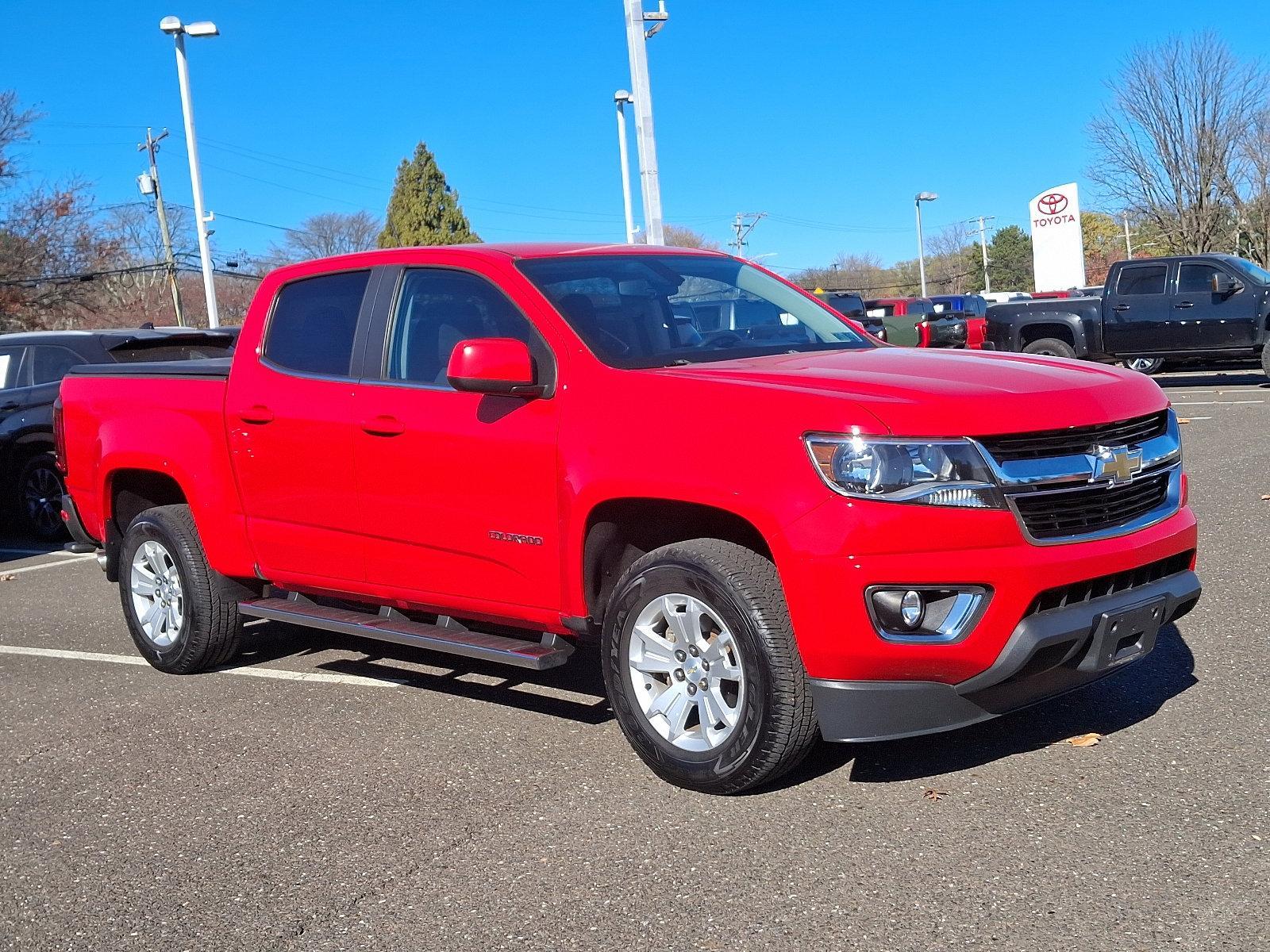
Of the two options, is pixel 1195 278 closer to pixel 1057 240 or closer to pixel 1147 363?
pixel 1147 363

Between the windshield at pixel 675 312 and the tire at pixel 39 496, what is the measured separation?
816cm

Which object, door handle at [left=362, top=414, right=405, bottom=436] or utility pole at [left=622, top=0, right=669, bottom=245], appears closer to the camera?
door handle at [left=362, top=414, right=405, bottom=436]

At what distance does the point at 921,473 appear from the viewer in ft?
12.5

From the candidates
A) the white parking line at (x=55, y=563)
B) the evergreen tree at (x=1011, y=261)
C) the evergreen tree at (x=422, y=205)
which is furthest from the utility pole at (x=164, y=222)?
the evergreen tree at (x=1011, y=261)

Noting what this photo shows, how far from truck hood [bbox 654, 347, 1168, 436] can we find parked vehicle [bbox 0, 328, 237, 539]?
327 inches

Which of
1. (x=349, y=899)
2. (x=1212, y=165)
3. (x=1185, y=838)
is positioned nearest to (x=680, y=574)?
(x=349, y=899)

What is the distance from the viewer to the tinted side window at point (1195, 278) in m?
18.9

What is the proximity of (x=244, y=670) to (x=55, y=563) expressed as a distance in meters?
5.00

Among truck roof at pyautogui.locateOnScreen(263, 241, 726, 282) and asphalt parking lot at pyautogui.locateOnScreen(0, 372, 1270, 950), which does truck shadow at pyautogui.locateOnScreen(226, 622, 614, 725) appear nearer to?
asphalt parking lot at pyautogui.locateOnScreen(0, 372, 1270, 950)

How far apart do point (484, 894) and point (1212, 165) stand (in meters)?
36.4

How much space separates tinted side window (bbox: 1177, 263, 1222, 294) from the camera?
1892 centimetres

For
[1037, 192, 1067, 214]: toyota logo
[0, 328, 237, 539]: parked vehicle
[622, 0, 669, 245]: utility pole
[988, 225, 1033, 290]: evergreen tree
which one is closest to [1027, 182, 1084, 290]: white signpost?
[1037, 192, 1067, 214]: toyota logo

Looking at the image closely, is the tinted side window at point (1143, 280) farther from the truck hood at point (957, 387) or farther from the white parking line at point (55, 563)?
the truck hood at point (957, 387)

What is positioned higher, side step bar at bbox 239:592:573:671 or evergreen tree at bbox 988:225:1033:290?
A: evergreen tree at bbox 988:225:1033:290
